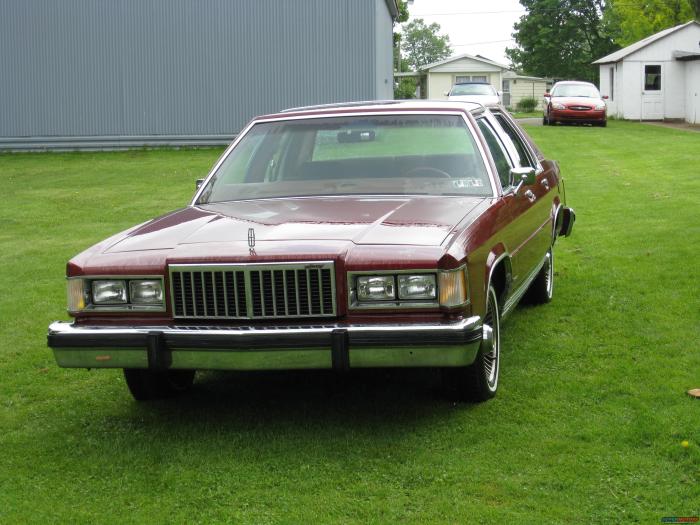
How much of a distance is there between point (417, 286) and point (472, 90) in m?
29.2

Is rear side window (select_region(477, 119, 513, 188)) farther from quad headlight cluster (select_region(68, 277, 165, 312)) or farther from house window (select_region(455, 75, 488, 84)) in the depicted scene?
house window (select_region(455, 75, 488, 84))

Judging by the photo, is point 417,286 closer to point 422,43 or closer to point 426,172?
point 426,172

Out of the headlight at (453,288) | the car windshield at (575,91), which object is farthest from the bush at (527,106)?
the headlight at (453,288)

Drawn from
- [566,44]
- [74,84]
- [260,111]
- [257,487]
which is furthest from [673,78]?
[257,487]

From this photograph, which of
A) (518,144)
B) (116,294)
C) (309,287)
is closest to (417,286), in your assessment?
(309,287)

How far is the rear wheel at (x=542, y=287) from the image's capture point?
7801mm

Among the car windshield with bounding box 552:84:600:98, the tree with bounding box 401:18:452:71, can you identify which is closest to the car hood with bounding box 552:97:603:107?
the car windshield with bounding box 552:84:600:98

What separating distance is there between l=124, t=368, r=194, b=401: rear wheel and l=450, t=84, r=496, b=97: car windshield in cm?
2786

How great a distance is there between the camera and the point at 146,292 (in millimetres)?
4973

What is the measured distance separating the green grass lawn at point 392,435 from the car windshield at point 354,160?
1.07 metres

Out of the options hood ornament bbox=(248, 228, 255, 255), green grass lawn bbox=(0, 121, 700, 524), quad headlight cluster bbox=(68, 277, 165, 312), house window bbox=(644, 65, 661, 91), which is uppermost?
house window bbox=(644, 65, 661, 91)

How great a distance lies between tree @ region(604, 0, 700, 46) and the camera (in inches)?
2154

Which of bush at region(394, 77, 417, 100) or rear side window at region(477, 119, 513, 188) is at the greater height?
bush at region(394, 77, 417, 100)

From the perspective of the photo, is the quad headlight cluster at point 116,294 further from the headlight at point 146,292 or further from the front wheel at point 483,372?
the front wheel at point 483,372
